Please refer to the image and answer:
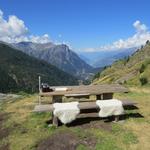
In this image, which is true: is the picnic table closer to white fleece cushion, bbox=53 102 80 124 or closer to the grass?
the grass

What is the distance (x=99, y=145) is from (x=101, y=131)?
1.80 m

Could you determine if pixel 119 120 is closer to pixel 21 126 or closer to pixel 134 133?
pixel 134 133

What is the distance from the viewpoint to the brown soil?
15031 millimetres

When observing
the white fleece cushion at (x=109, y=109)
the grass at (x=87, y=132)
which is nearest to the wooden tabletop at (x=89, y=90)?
the grass at (x=87, y=132)

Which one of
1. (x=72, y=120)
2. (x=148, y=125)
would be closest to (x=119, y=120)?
(x=148, y=125)

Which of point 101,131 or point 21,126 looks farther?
point 21,126

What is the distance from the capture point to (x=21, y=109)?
76.8 feet

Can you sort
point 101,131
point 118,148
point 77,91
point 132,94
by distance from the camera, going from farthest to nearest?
point 132,94 → point 77,91 → point 101,131 → point 118,148

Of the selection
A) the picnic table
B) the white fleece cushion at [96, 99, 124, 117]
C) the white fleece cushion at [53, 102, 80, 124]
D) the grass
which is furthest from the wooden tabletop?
the white fleece cushion at [53, 102, 80, 124]

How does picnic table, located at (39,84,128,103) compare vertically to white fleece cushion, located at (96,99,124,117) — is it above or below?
above

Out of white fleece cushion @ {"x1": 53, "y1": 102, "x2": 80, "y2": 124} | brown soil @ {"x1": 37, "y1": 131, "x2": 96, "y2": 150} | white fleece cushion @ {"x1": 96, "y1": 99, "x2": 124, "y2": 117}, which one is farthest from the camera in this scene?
white fleece cushion @ {"x1": 96, "y1": 99, "x2": 124, "y2": 117}

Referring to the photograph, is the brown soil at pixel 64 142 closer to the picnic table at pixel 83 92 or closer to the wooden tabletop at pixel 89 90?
the picnic table at pixel 83 92

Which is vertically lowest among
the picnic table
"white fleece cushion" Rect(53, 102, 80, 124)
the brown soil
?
the brown soil

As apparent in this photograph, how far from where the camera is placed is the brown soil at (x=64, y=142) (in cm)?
1503
